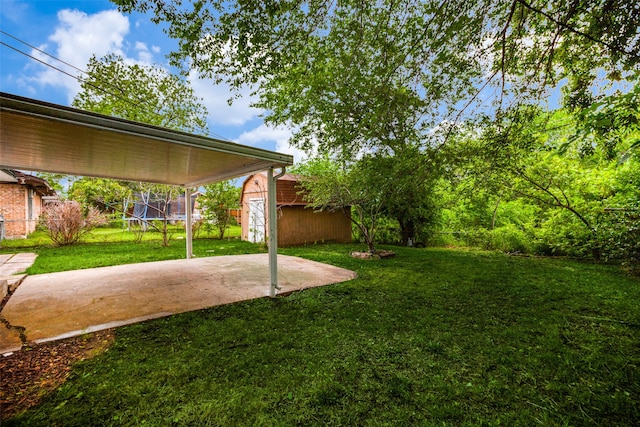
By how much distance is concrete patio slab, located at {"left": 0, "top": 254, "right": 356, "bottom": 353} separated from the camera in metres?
3.21

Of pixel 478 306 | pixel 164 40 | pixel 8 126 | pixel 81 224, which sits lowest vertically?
pixel 478 306

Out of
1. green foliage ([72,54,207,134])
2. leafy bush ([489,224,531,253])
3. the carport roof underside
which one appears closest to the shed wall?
the carport roof underside

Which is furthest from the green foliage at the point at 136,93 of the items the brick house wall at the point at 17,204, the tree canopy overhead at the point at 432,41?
the tree canopy overhead at the point at 432,41

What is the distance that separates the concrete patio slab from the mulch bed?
0.20m

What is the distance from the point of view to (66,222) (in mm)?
9523

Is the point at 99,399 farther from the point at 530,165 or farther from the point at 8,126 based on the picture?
the point at 530,165

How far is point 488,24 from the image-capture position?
11.6 feet

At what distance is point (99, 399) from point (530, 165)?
8.54 metres

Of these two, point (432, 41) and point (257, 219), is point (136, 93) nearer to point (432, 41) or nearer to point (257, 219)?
point (257, 219)

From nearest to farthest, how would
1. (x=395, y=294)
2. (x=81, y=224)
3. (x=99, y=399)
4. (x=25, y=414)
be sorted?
(x=25, y=414) < (x=99, y=399) < (x=395, y=294) < (x=81, y=224)

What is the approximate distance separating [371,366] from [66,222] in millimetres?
11824

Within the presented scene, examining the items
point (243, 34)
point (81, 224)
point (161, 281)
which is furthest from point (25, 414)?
point (81, 224)

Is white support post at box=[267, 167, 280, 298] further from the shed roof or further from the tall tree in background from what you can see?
the tall tree in background

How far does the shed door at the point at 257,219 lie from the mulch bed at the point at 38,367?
27.4 feet
